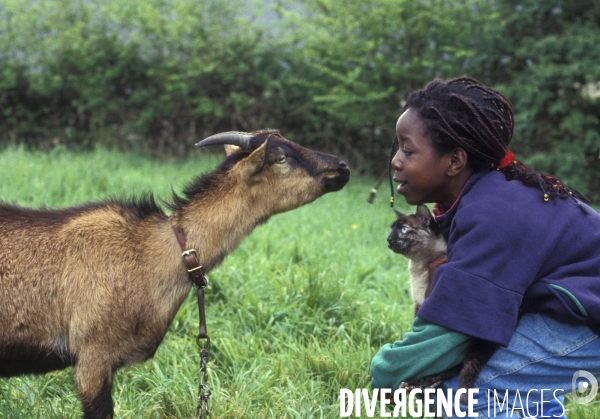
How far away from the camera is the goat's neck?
3.29 metres

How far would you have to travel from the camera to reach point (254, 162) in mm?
3293

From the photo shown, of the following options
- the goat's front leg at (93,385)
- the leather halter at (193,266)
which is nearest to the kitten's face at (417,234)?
the leather halter at (193,266)

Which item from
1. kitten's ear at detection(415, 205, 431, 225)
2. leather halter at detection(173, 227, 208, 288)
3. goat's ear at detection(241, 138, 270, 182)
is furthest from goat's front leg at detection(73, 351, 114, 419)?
kitten's ear at detection(415, 205, 431, 225)

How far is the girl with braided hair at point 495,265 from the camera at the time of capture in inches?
96.0

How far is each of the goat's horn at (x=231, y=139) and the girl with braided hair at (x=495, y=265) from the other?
2.87 ft

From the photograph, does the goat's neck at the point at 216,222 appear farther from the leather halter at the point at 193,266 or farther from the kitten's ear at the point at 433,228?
the kitten's ear at the point at 433,228

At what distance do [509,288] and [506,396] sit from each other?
1.51ft

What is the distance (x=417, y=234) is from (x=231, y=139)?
3.44 feet

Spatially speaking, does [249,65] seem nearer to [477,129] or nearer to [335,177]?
[335,177]

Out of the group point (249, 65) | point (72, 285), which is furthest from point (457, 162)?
point (249, 65)

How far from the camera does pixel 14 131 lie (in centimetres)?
1213

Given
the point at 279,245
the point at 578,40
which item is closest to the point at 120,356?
the point at 279,245

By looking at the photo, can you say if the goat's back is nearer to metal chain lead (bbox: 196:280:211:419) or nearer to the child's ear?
metal chain lead (bbox: 196:280:211:419)

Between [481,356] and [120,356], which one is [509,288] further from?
[120,356]
